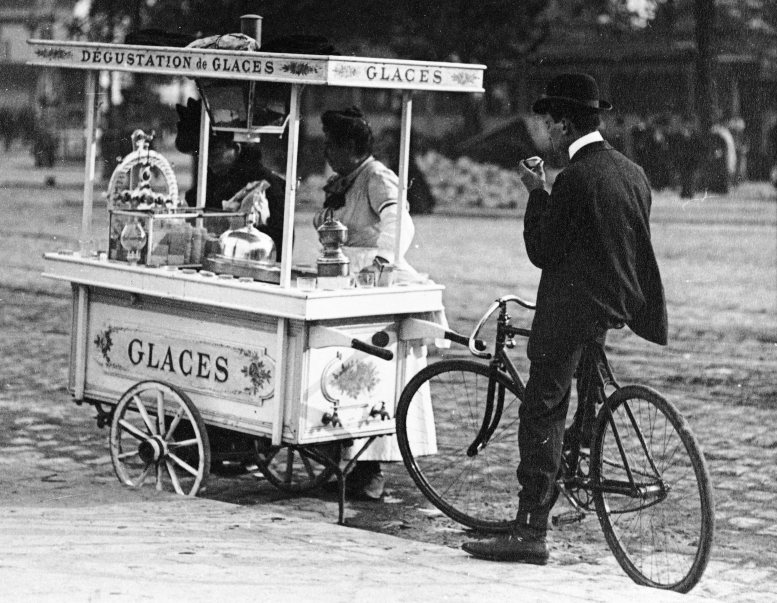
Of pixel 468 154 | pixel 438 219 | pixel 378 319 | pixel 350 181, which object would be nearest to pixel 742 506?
pixel 378 319

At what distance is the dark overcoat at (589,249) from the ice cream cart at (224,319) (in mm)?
934

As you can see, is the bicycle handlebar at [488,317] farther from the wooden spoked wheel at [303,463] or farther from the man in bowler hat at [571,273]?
the wooden spoked wheel at [303,463]

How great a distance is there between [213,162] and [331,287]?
6.53 feet

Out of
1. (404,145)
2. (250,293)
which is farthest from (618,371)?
(250,293)

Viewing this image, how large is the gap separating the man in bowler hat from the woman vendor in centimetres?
130

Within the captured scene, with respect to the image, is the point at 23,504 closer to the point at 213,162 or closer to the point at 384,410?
the point at 384,410

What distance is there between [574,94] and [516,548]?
5.91ft

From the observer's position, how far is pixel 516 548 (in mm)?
5742

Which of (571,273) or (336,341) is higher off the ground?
(571,273)

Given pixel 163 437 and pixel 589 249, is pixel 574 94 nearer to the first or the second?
pixel 589 249

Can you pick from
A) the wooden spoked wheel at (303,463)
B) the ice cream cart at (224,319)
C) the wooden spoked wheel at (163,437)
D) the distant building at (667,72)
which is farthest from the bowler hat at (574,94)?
the distant building at (667,72)

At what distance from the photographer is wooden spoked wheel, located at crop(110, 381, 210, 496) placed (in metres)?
6.68

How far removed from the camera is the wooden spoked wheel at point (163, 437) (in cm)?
668

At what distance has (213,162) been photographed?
8203mm
